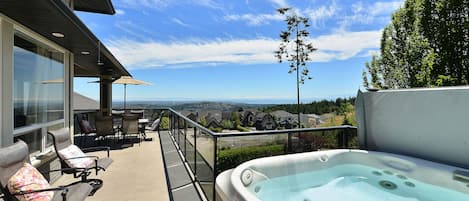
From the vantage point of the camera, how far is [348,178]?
14.8 ft

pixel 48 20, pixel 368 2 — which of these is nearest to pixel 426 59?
pixel 368 2

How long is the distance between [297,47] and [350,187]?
10091 mm

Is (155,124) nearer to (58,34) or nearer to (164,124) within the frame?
(164,124)

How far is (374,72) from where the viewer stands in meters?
11.0

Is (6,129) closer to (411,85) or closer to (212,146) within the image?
(212,146)

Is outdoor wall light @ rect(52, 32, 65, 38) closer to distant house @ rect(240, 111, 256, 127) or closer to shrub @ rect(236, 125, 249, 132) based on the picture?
shrub @ rect(236, 125, 249, 132)

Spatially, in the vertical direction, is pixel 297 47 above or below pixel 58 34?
above

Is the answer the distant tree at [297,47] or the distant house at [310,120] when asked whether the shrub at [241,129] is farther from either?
the distant tree at [297,47]

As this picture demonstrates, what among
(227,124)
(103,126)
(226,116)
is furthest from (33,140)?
(226,116)

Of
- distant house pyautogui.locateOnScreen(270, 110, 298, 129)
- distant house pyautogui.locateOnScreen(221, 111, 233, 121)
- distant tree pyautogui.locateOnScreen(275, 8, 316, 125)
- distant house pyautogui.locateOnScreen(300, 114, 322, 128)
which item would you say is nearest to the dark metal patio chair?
distant house pyautogui.locateOnScreen(300, 114, 322, 128)

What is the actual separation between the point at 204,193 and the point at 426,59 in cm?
911

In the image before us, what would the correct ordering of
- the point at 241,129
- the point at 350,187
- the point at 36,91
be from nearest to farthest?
the point at 36,91 → the point at 350,187 → the point at 241,129

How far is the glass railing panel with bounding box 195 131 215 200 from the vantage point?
3.32m

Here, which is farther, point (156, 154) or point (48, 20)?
point (156, 154)
